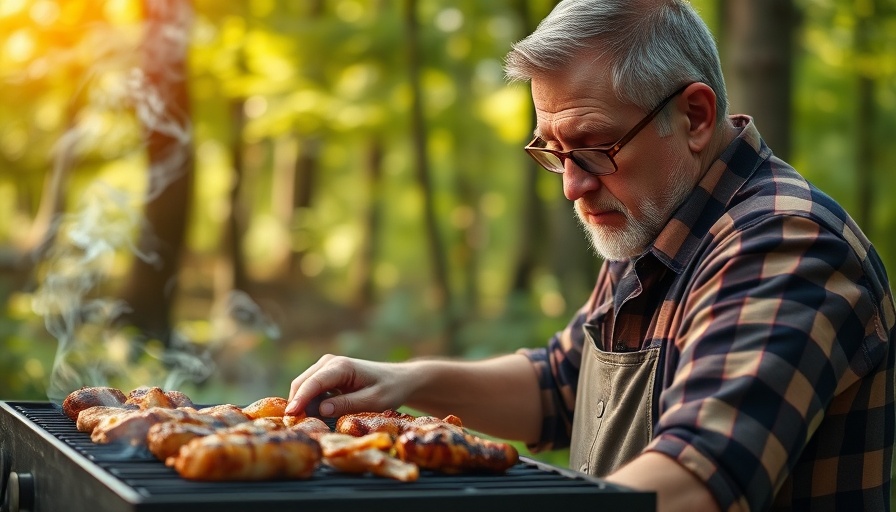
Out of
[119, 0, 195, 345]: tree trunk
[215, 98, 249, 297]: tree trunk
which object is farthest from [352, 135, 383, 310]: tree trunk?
[119, 0, 195, 345]: tree trunk

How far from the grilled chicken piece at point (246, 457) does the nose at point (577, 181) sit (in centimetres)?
120

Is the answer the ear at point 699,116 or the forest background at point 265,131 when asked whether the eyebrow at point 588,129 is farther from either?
the forest background at point 265,131

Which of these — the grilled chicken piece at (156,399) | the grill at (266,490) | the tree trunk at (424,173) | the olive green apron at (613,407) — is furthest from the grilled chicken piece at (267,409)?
the tree trunk at (424,173)

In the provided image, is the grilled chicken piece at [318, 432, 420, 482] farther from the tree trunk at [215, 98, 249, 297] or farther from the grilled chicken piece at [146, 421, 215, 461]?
the tree trunk at [215, 98, 249, 297]

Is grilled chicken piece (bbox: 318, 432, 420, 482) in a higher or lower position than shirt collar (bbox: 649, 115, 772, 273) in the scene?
lower

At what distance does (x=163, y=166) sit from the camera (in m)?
9.95

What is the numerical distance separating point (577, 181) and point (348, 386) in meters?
0.89

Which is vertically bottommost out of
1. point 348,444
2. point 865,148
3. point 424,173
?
point 348,444

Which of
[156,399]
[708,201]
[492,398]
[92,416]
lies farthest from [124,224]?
[708,201]

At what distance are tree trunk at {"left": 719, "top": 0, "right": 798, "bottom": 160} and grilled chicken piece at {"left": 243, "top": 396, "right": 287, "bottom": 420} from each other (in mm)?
4494

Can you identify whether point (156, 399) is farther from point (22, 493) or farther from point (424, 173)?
point (424, 173)

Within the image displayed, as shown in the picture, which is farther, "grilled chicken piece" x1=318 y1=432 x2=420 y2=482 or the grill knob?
the grill knob

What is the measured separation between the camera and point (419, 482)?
1.93m

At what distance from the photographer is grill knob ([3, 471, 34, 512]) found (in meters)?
2.25
